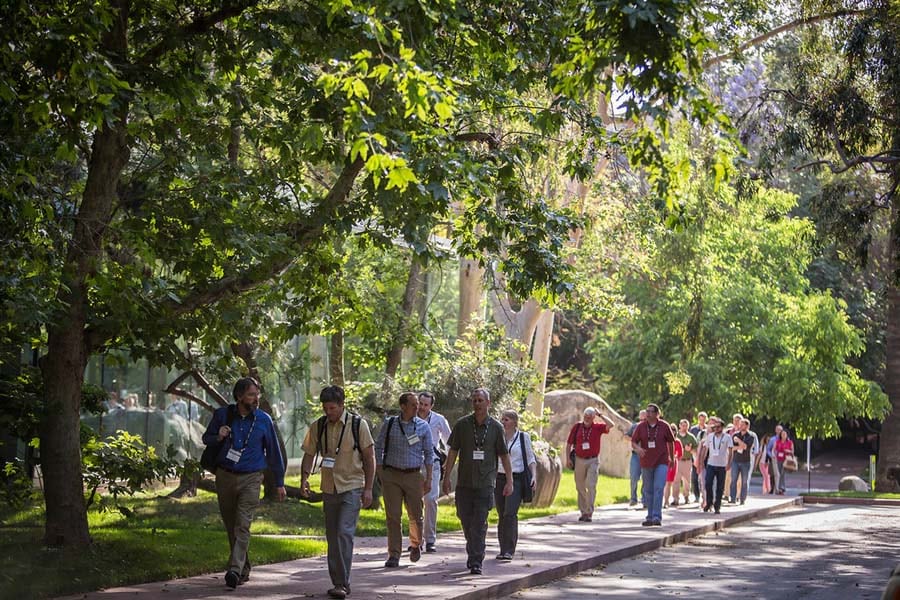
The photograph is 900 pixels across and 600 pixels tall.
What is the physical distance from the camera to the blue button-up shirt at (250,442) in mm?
11438

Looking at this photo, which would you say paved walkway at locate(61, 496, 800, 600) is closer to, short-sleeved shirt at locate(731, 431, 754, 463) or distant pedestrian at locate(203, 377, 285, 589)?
distant pedestrian at locate(203, 377, 285, 589)

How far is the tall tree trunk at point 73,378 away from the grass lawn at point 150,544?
1.09 ft

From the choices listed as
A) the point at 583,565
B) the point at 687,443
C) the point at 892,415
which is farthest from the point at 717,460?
the point at 892,415

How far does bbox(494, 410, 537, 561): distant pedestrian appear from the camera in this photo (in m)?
14.7

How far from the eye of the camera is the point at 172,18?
44.0ft

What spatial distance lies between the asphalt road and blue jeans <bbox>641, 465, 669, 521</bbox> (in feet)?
2.84

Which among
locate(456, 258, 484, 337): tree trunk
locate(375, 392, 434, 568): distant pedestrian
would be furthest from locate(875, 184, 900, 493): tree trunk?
locate(375, 392, 434, 568): distant pedestrian

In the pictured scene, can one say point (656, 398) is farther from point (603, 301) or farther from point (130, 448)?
point (130, 448)

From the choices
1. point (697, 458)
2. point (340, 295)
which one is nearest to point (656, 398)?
point (697, 458)

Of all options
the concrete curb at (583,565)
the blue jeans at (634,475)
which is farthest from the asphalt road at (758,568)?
the blue jeans at (634,475)

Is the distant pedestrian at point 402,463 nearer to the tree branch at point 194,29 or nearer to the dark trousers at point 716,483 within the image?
the tree branch at point 194,29

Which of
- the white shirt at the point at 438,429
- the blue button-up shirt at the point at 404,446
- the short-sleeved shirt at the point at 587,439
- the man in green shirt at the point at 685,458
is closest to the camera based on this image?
the blue button-up shirt at the point at 404,446

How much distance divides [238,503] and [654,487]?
10679 mm

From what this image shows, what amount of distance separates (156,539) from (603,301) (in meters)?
13.9
